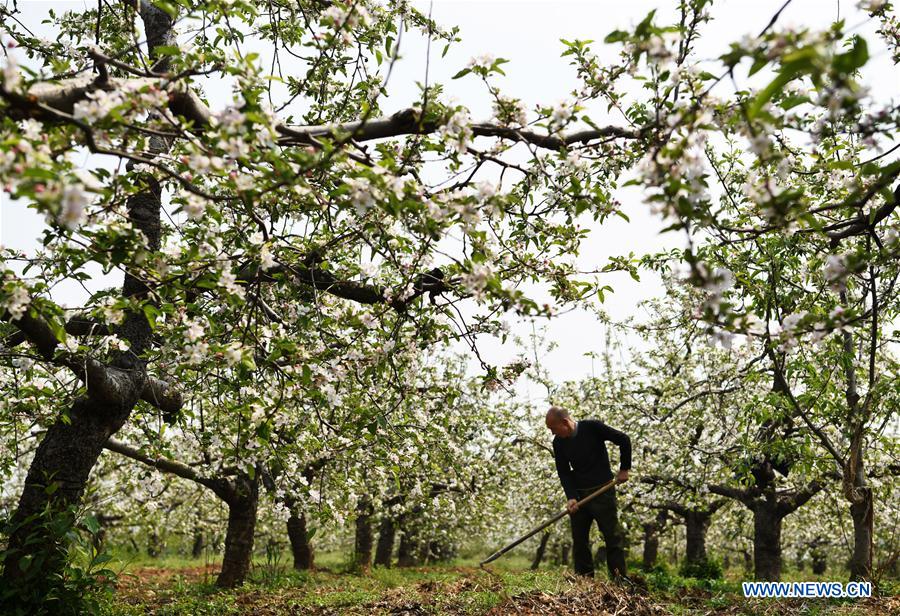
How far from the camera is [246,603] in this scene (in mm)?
7367

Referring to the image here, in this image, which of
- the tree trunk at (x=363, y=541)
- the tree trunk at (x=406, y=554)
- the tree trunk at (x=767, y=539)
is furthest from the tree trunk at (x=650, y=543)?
the tree trunk at (x=363, y=541)

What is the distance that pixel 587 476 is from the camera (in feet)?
19.9

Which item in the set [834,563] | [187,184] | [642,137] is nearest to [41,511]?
[187,184]

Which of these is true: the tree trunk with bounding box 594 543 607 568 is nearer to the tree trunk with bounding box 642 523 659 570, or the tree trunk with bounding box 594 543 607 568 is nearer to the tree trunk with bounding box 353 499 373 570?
the tree trunk with bounding box 642 523 659 570

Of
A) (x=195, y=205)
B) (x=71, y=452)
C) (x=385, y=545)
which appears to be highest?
(x=195, y=205)

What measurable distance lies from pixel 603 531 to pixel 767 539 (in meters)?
6.59

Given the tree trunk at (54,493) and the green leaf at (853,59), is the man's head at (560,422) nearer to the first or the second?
the tree trunk at (54,493)

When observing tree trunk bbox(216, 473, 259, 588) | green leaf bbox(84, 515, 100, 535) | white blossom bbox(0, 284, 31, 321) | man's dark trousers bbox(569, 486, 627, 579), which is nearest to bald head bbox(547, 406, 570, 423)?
man's dark trousers bbox(569, 486, 627, 579)

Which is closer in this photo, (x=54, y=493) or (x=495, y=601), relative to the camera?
(x=54, y=493)

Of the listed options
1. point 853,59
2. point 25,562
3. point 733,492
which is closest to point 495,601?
point 25,562

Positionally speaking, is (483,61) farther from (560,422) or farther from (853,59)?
(560,422)

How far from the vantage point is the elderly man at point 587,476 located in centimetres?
584

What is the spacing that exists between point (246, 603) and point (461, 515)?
30.1 ft

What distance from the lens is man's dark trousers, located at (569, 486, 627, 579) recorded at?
5820 mm
